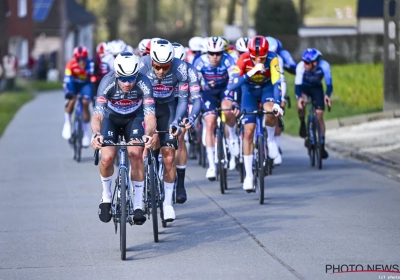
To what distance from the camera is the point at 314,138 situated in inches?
667

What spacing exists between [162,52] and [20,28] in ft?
170

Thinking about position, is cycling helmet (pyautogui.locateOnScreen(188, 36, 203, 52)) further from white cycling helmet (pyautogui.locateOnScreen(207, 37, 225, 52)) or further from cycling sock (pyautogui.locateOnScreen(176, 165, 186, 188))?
cycling sock (pyautogui.locateOnScreen(176, 165, 186, 188))

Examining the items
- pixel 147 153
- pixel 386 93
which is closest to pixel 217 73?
pixel 147 153

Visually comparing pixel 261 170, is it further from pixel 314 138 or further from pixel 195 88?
pixel 314 138

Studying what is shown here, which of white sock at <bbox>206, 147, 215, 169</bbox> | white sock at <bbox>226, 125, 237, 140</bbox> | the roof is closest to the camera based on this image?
white sock at <bbox>206, 147, 215, 169</bbox>

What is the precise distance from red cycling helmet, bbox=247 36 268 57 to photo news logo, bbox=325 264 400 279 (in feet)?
16.2

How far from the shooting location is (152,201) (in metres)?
10.3

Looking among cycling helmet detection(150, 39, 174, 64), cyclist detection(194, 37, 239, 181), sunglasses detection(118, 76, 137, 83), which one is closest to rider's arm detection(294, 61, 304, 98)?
cyclist detection(194, 37, 239, 181)

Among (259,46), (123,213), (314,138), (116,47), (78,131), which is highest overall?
(259,46)

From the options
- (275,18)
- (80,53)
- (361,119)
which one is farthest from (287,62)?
(275,18)

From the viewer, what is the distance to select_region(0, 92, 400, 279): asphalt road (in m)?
9.16

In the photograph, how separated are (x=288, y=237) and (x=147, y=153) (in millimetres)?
1582

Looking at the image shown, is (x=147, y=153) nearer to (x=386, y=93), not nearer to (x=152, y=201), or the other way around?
(x=152, y=201)

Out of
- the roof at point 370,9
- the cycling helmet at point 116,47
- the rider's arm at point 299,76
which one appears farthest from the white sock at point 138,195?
the roof at point 370,9
